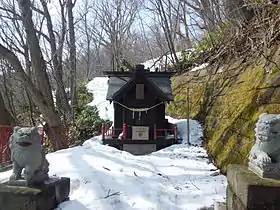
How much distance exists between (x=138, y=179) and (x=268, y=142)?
8.40ft

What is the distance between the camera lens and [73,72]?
47.1 feet

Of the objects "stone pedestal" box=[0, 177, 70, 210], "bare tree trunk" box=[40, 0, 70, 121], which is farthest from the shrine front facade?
"bare tree trunk" box=[40, 0, 70, 121]

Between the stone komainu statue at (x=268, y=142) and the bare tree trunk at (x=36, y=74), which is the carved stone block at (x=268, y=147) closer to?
the stone komainu statue at (x=268, y=142)

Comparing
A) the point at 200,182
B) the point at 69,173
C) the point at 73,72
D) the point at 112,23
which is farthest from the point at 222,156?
the point at 112,23

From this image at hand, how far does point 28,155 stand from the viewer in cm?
379

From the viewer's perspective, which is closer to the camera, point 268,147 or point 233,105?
point 268,147

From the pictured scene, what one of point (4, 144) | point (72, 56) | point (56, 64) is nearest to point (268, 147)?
point (4, 144)

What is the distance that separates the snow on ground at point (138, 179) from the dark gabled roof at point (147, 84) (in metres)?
1.68

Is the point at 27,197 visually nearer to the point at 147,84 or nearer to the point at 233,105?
the point at 233,105

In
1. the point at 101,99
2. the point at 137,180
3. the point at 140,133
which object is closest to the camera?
the point at 137,180

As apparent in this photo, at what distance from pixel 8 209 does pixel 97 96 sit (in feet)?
47.3

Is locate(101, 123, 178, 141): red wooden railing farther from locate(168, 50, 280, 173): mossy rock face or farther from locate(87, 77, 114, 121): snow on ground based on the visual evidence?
locate(87, 77, 114, 121): snow on ground

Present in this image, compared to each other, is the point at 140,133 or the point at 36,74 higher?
the point at 36,74

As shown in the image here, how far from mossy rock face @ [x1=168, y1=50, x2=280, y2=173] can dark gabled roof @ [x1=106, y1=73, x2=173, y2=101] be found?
129 cm
